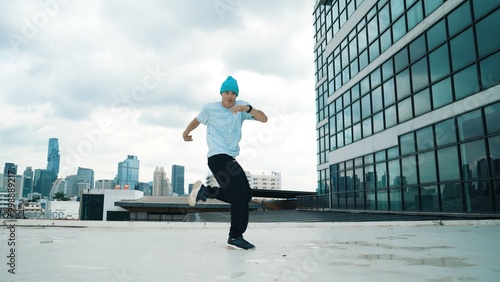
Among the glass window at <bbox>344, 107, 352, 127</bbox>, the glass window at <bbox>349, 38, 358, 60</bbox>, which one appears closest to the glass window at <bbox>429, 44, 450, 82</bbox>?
the glass window at <bbox>349, 38, 358, 60</bbox>

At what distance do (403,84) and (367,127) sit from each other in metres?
3.69

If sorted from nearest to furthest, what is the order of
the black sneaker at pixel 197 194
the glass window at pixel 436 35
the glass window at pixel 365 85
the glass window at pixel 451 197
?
the black sneaker at pixel 197 194
the glass window at pixel 451 197
the glass window at pixel 436 35
the glass window at pixel 365 85

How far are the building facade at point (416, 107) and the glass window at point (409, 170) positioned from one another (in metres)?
0.04

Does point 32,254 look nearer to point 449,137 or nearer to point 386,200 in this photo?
point 449,137

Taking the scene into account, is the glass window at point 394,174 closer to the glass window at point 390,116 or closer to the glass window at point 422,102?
the glass window at point 390,116

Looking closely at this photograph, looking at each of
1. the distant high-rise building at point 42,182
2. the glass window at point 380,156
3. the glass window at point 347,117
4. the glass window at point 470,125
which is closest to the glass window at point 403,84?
the glass window at point 380,156

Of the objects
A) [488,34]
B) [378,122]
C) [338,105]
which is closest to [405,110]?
[378,122]

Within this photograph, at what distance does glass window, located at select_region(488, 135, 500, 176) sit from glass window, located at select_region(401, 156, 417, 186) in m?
3.68

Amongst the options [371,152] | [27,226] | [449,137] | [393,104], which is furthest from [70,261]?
[371,152]

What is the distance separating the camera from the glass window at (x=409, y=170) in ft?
44.5

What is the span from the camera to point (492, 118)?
9898 millimetres

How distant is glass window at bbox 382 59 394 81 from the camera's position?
15688 mm

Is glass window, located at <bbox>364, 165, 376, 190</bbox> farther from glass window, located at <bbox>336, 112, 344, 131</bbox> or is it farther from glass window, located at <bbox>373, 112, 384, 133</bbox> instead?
glass window, located at <bbox>336, 112, 344, 131</bbox>

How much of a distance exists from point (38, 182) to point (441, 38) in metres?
151
